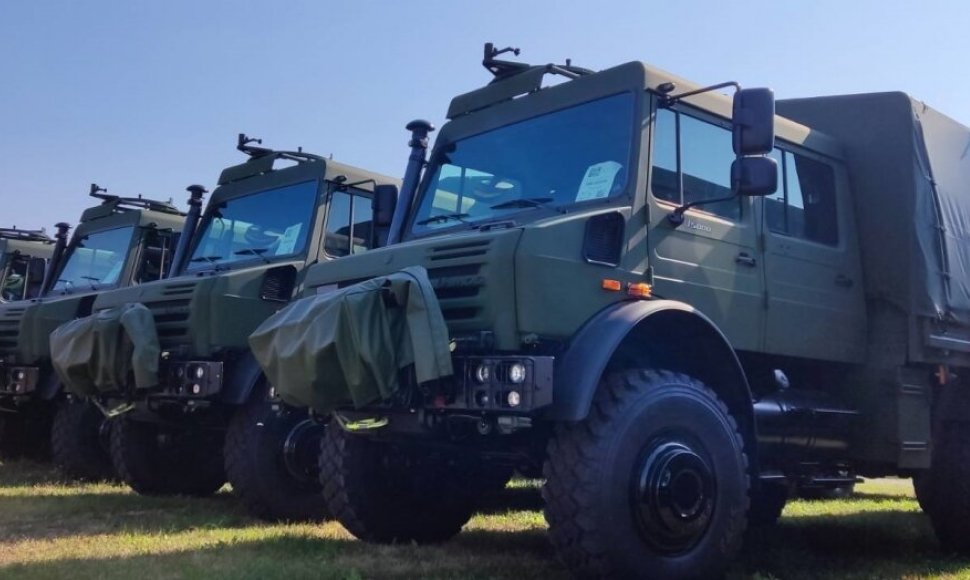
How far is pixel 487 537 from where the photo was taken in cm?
650

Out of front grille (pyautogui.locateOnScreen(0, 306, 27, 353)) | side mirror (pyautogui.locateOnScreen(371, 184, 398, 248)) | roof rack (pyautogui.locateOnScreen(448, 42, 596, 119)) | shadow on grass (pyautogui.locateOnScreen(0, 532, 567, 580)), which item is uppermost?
roof rack (pyautogui.locateOnScreen(448, 42, 596, 119))

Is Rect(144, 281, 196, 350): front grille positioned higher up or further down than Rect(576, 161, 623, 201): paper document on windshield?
further down

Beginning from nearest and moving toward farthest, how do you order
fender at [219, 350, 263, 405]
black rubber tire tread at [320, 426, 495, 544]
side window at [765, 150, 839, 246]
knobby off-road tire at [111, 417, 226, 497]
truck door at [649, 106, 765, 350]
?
truck door at [649, 106, 765, 350] → black rubber tire tread at [320, 426, 495, 544] → side window at [765, 150, 839, 246] → fender at [219, 350, 263, 405] → knobby off-road tire at [111, 417, 226, 497]

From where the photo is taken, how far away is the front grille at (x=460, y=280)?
180 inches

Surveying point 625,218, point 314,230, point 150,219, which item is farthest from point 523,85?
point 150,219

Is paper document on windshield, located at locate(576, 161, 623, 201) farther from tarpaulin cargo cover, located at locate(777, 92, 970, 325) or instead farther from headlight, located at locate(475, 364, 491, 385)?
tarpaulin cargo cover, located at locate(777, 92, 970, 325)

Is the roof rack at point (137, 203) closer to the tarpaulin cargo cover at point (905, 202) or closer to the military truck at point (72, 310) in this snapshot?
the military truck at point (72, 310)

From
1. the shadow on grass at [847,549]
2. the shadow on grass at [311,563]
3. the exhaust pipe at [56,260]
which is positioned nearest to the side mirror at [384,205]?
the shadow on grass at [311,563]

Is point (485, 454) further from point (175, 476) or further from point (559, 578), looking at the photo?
point (175, 476)

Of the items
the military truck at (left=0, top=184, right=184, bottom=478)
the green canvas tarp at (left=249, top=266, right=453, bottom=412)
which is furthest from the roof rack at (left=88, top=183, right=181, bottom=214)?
the green canvas tarp at (left=249, top=266, right=453, bottom=412)

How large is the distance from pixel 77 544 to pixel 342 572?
199cm

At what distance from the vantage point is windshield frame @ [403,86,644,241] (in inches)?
193

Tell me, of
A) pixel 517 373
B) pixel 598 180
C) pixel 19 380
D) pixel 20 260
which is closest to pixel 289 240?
pixel 19 380

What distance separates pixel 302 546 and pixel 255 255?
9.47 ft
